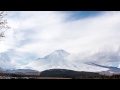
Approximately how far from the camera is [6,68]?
332cm

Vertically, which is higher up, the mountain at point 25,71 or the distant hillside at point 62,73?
the mountain at point 25,71

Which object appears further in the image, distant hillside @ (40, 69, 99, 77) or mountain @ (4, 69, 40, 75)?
mountain @ (4, 69, 40, 75)

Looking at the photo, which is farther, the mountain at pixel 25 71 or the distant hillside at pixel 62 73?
the mountain at pixel 25 71

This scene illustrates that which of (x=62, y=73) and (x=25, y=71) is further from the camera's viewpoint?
(x=25, y=71)

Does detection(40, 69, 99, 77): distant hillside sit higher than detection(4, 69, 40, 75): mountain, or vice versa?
detection(4, 69, 40, 75): mountain
